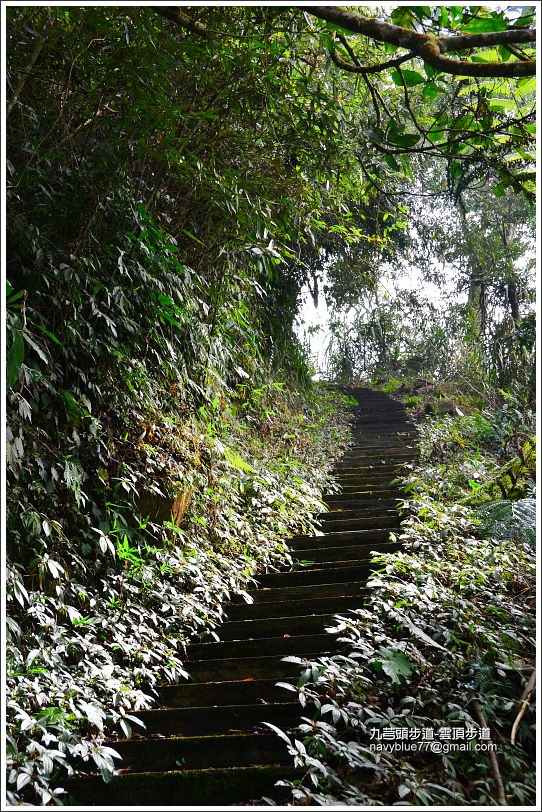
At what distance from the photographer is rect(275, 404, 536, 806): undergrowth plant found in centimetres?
222

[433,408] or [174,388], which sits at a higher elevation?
[433,408]

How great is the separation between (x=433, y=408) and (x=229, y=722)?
308 inches

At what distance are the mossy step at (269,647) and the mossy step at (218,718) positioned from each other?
0.37m

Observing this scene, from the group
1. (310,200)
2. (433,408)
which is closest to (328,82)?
(310,200)

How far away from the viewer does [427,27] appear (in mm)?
2576

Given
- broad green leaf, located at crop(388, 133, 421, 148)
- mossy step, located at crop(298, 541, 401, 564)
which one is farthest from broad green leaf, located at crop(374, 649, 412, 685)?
broad green leaf, located at crop(388, 133, 421, 148)

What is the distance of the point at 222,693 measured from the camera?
3.07 m

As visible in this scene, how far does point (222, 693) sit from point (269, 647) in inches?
16.6

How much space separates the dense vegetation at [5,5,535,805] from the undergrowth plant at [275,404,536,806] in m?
0.03

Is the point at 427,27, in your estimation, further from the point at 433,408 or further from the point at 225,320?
the point at 433,408

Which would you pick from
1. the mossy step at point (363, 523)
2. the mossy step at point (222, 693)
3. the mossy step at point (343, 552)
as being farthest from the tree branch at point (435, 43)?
the mossy step at point (363, 523)

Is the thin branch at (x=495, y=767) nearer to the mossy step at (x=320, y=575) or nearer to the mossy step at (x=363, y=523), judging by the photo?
the mossy step at (x=320, y=575)

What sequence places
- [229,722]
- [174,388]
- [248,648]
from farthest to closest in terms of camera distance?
[174,388]
[248,648]
[229,722]

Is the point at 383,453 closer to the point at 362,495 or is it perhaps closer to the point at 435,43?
the point at 362,495
